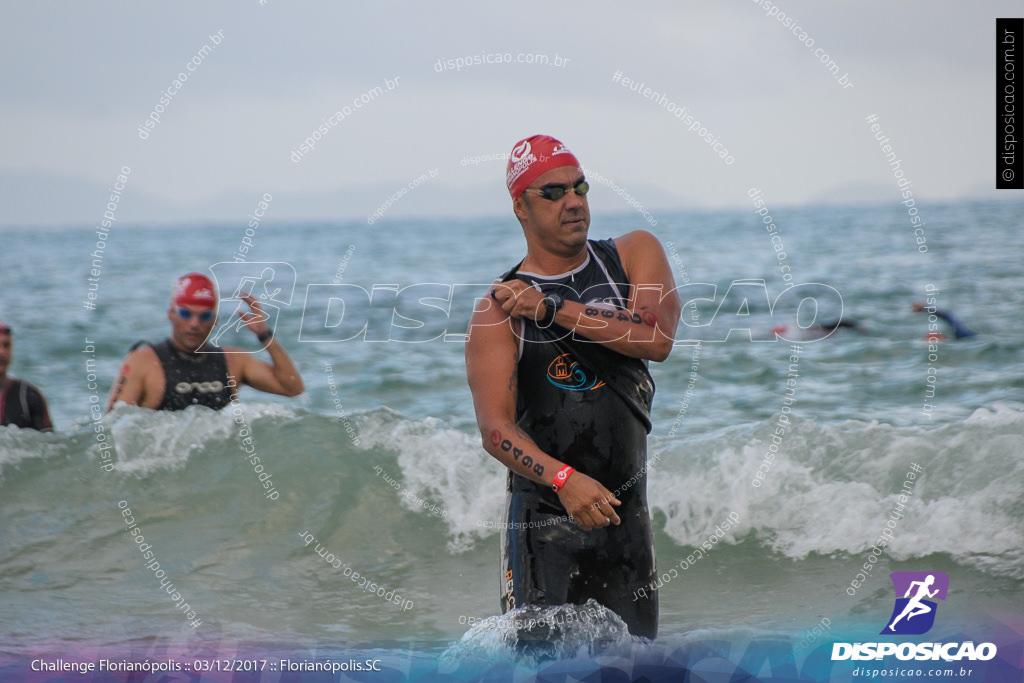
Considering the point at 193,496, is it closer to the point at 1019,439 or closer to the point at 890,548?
the point at 890,548

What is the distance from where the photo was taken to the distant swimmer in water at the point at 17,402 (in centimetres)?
696

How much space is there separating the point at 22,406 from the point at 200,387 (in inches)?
62.4

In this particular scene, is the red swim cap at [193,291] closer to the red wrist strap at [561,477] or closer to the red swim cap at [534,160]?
the red swim cap at [534,160]

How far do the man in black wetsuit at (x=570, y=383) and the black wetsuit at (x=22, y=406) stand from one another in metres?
5.34

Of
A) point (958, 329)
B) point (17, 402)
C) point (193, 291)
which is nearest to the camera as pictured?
point (193, 291)

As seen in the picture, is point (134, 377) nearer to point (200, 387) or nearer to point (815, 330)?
point (200, 387)

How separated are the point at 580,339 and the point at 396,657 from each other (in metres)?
2.05

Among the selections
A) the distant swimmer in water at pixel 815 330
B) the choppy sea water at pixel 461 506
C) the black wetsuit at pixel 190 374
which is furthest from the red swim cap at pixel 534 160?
the distant swimmer in water at pixel 815 330

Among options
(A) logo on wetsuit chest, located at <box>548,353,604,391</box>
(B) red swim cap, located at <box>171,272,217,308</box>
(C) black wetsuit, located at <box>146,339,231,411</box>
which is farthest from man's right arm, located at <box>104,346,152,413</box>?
(A) logo on wetsuit chest, located at <box>548,353,604,391</box>

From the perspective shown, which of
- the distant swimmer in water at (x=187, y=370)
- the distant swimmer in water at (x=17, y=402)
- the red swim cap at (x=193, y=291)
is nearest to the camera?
→ the red swim cap at (x=193, y=291)

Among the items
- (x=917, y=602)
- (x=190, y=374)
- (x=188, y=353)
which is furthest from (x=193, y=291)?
(x=917, y=602)

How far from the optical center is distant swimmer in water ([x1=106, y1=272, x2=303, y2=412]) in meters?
6.67

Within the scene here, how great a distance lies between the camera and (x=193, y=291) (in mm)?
6387

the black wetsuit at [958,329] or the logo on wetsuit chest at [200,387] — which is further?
the black wetsuit at [958,329]
